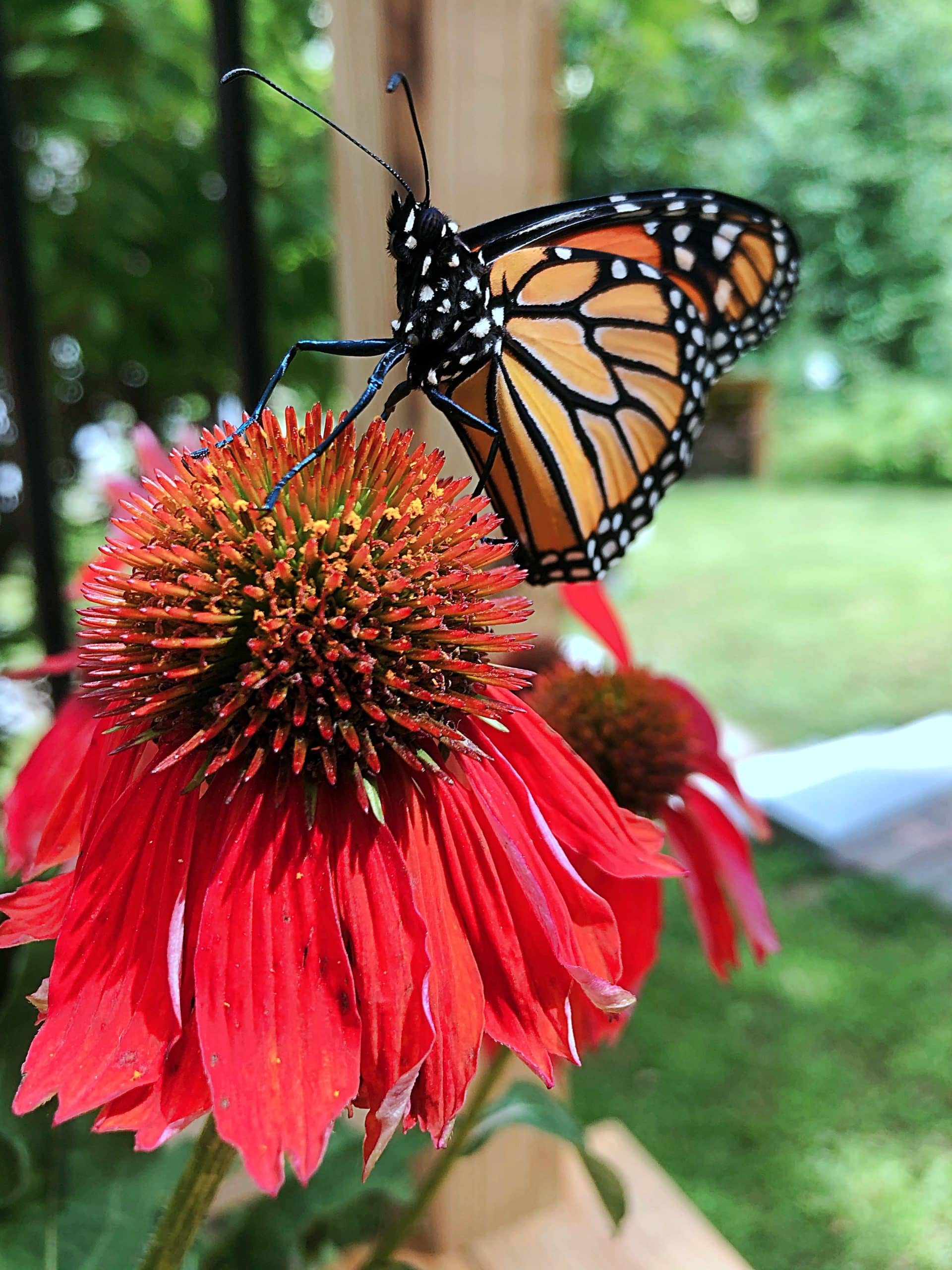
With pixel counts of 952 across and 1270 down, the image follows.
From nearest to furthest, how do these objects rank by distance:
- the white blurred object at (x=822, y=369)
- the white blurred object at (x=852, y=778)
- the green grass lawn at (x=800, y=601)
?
the white blurred object at (x=852, y=778), the green grass lawn at (x=800, y=601), the white blurred object at (x=822, y=369)

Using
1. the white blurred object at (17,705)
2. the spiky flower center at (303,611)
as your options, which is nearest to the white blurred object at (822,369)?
the white blurred object at (17,705)

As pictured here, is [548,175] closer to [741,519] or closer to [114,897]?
[114,897]

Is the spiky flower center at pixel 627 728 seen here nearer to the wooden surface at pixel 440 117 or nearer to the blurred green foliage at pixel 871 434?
the wooden surface at pixel 440 117

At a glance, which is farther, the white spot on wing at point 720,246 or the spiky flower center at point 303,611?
the white spot on wing at point 720,246

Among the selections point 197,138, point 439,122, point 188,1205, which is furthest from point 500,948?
point 197,138

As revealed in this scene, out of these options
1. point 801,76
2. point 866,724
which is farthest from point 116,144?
point 866,724

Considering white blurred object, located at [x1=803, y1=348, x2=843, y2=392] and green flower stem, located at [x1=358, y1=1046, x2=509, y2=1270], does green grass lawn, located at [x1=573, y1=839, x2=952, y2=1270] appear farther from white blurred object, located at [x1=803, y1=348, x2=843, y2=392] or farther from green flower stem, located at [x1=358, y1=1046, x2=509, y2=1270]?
white blurred object, located at [x1=803, y1=348, x2=843, y2=392]

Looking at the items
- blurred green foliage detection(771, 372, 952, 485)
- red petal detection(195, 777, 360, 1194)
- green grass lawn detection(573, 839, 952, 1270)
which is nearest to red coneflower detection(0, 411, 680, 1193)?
red petal detection(195, 777, 360, 1194)
